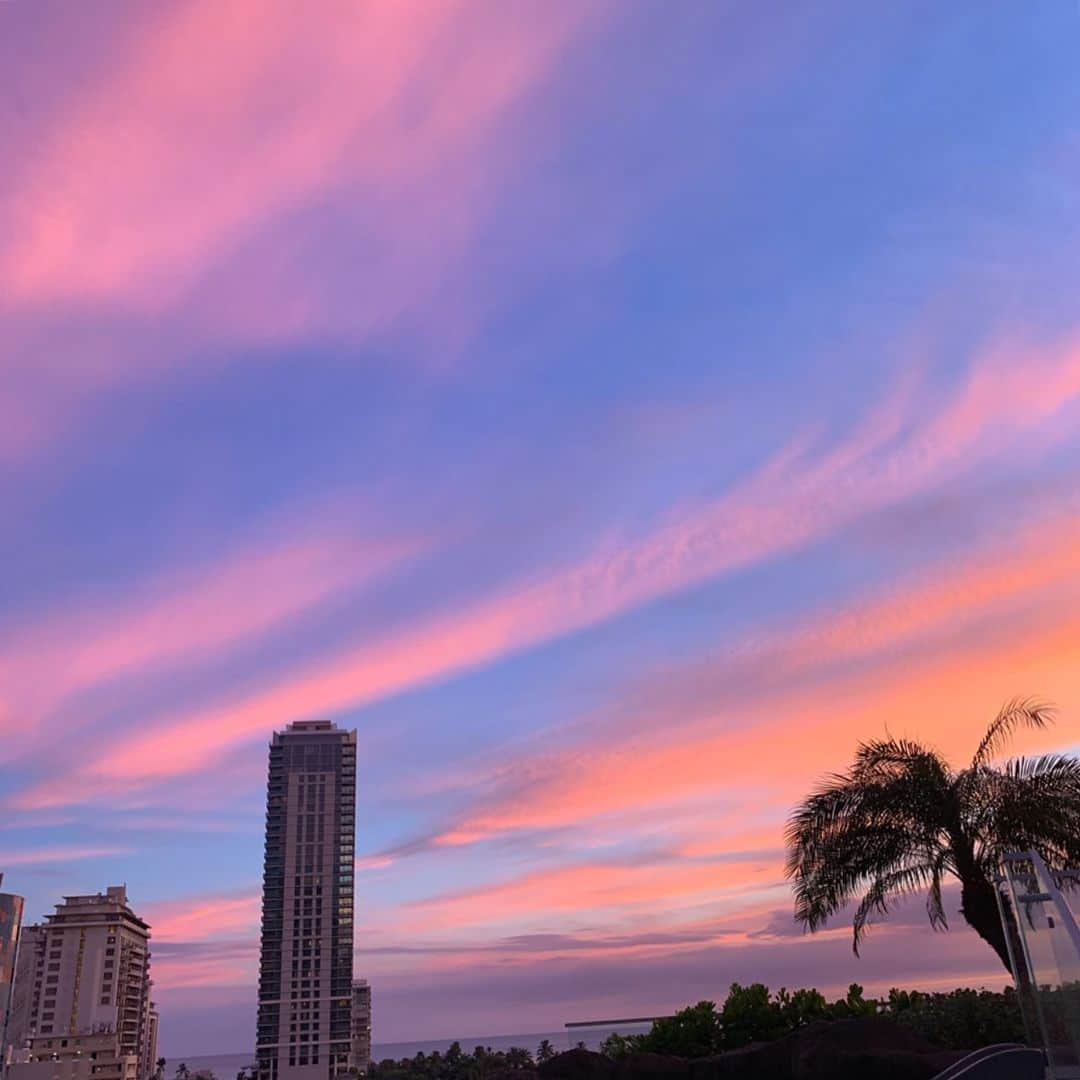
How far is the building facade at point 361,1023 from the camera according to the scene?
172 m

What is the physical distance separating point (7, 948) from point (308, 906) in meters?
184

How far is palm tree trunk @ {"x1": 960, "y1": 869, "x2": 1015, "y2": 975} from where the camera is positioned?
16.9 metres

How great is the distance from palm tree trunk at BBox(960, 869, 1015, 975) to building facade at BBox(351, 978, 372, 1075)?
170053 mm

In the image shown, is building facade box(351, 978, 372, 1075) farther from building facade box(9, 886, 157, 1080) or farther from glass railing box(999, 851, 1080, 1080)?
glass railing box(999, 851, 1080, 1080)

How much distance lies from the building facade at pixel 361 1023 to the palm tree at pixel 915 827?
169 m

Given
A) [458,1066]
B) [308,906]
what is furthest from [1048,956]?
[308,906]

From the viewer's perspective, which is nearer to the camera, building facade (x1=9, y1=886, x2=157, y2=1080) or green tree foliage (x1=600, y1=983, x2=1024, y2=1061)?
green tree foliage (x1=600, y1=983, x2=1024, y2=1061)

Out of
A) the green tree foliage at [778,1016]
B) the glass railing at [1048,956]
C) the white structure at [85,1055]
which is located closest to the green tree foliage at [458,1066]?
the green tree foliage at [778,1016]

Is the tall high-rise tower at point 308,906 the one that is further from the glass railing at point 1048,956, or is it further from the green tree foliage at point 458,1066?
the glass railing at point 1048,956

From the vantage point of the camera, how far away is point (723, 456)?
76.5 feet

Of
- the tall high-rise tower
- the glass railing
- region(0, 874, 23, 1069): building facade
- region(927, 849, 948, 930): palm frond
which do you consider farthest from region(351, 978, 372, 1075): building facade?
the glass railing

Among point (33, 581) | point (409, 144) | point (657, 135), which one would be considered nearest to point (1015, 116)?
point (657, 135)

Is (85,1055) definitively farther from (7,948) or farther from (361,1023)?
(7,948)

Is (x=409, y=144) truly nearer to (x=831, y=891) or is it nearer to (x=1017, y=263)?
(x=1017, y=263)
